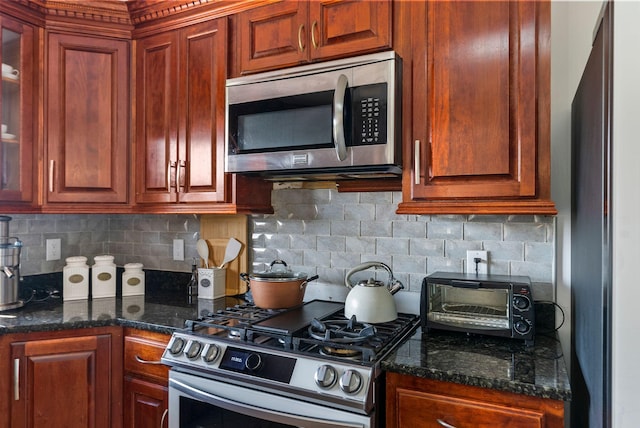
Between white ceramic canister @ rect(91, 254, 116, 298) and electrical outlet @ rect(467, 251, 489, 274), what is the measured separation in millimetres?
1813

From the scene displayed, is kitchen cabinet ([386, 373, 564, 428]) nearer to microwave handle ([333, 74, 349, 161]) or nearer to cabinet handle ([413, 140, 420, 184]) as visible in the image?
cabinet handle ([413, 140, 420, 184])

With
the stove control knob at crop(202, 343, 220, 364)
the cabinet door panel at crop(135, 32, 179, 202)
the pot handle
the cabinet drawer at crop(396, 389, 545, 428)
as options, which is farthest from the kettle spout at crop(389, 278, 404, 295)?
the cabinet door panel at crop(135, 32, 179, 202)

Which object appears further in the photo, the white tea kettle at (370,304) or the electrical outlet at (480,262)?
the electrical outlet at (480,262)

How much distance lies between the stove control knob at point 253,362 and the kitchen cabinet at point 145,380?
471 millimetres

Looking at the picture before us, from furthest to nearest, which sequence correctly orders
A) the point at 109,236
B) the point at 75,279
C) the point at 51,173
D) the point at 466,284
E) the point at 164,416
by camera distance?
the point at 109,236, the point at 75,279, the point at 51,173, the point at 164,416, the point at 466,284

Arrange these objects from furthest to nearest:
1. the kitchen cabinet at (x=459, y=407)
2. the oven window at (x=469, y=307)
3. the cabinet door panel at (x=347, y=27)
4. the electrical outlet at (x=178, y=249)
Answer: the electrical outlet at (x=178, y=249), the cabinet door panel at (x=347, y=27), the oven window at (x=469, y=307), the kitchen cabinet at (x=459, y=407)

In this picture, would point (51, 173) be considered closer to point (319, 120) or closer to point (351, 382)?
point (319, 120)

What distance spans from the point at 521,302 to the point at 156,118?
180 cm

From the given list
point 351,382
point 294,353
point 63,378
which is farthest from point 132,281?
point 351,382

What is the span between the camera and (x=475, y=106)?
144 cm

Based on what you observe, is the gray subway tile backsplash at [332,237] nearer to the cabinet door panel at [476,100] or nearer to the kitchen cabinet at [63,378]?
the cabinet door panel at [476,100]

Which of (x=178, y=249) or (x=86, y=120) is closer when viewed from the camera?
(x=86, y=120)

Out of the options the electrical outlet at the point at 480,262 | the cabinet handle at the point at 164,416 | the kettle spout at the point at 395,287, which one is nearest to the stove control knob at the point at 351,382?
the kettle spout at the point at 395,287

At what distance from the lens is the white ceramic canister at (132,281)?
7.52 ft
